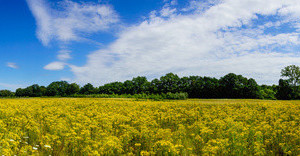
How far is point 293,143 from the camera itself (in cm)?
727

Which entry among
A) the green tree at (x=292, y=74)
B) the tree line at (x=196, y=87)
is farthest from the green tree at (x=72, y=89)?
the green tree at (x=292, y=74)

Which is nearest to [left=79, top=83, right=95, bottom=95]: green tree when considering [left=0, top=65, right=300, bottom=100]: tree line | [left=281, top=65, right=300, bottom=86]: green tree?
[left=0, top=65, right=300, bottom=100]: tree line

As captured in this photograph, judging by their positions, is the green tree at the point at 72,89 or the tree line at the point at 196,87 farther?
the green tree at the point at 72,89

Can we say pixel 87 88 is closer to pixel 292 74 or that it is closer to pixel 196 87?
pixel 196 87

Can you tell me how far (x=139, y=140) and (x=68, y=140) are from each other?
8.62 ft

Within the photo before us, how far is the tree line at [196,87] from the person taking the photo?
2783 inches

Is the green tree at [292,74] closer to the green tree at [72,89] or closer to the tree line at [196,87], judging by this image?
the tree line at [196,87]

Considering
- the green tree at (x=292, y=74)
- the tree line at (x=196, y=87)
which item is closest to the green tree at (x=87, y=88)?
the tree line at (x=196, y=87)

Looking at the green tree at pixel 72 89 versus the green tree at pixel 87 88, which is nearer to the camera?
the green tree at pixel 87 88

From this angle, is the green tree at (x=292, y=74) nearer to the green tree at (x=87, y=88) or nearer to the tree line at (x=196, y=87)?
the tree line at (x=196, y=87)

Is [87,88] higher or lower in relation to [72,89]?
higher

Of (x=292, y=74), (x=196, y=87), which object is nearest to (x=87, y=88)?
(x=196, y=87)

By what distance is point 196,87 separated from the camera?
7725cm

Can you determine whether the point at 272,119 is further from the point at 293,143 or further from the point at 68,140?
the point at 68,140
